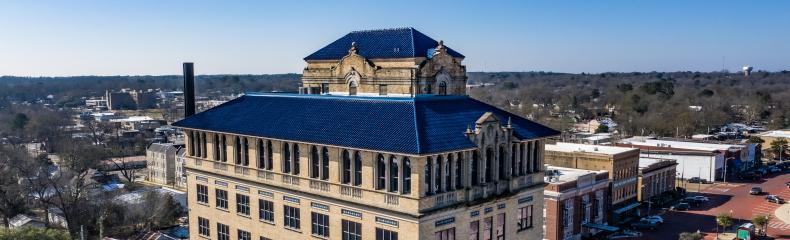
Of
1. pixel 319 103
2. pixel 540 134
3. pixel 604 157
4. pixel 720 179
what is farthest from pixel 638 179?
pixel 319 103

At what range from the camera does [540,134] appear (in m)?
45.3

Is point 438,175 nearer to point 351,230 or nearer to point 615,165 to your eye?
point 351,230

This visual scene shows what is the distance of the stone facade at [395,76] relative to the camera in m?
47.1

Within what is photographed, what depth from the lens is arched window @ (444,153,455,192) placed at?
3897 cm

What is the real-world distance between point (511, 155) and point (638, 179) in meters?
60.5

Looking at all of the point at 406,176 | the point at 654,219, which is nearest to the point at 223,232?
the point at 406,176

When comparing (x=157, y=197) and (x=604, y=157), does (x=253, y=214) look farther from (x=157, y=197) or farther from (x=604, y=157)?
(x=604, y=157)

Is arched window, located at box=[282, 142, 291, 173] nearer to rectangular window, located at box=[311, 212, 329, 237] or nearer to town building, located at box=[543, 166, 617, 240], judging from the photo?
rectangular window, located at box=[311, 212, 329, 237]

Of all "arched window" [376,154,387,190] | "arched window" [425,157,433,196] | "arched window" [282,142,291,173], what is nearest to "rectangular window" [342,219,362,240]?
"arched window" [376,154,387,190]

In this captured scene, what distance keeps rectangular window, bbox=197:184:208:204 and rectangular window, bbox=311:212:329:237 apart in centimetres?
1340

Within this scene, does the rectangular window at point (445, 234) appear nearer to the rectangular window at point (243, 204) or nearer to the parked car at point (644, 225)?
the rectangular window at point (243, 204)

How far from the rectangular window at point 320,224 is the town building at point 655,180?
65.9 meters

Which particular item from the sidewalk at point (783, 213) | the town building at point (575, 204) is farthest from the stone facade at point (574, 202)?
the sidewalk at point (783, 213)

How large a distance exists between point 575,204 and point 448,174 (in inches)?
1629
